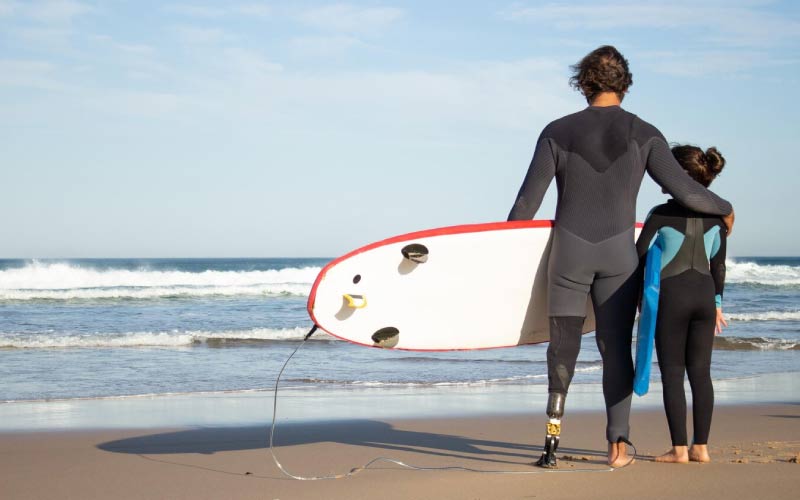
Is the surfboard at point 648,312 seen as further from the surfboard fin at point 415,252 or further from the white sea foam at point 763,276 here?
the white sea foam at point 763,276

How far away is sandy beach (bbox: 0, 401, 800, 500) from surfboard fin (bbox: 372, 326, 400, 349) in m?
0.56

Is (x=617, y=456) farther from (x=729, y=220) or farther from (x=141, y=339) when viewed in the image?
(x=141, y=339)

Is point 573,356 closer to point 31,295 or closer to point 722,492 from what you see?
point 722,492

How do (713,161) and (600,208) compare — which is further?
(713,161)

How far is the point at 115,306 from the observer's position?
18.5 meters

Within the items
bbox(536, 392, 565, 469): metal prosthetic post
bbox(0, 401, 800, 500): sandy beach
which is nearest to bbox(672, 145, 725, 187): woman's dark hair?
bbox(536, 392, 565, 469): metal prosthetic post

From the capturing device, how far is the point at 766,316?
16203mm

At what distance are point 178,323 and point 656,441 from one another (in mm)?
11162

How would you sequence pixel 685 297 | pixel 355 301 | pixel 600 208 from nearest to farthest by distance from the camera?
pixel 600 208, pixel 685 297, pixel 355 301

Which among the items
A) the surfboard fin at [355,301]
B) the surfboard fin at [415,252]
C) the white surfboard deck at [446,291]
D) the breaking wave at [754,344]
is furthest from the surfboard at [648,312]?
the breaking wave at [754,344]

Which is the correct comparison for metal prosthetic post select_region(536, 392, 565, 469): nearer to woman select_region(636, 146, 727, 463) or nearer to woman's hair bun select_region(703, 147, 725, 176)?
woman select_region(636, 146, 727, 463)

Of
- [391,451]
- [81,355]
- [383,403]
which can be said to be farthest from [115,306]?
[391,451]

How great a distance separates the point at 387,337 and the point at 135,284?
87.7 feet

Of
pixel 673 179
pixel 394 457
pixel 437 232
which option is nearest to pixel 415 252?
pixel 437 232
